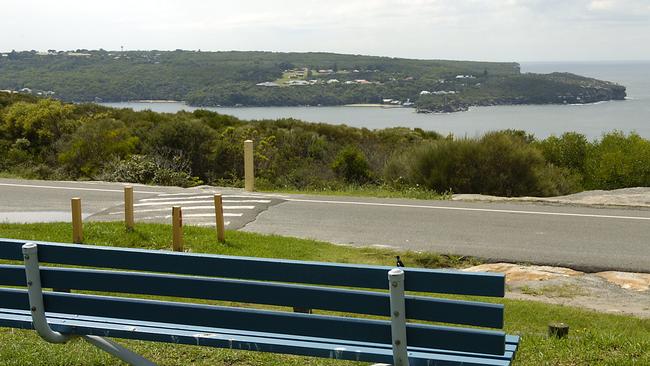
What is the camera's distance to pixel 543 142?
26719 mm

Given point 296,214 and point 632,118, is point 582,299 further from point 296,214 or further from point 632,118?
point 632,118

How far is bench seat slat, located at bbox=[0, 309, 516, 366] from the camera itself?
12.5 ft

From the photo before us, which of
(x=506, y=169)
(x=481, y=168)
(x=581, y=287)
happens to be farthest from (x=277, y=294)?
(x=506, y=169)

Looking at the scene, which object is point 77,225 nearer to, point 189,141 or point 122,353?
point 122,353

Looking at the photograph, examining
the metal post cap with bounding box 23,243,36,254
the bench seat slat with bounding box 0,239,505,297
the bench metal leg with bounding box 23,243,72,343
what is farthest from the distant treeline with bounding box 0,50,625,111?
the bench seat slat with bounding box 0,239,505,297

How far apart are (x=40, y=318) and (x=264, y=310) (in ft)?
4.33

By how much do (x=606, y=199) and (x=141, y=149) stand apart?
15029 mm

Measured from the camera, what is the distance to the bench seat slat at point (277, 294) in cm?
365

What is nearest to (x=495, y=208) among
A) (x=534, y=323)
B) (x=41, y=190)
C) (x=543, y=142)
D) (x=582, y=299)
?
(x=582, y=299)

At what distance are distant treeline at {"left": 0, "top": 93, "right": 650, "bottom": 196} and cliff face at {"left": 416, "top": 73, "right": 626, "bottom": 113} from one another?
44.0m

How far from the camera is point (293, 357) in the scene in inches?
222

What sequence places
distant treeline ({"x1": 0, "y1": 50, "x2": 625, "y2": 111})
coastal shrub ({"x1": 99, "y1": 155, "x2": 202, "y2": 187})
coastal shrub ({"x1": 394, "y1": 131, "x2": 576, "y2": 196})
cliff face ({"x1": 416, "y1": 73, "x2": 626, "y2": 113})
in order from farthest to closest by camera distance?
cliff face ({"x1": 416, "y1": 73, "x2": 626, "y2": 113})
distant treeline ({"x1": 0, "y1": 50, "x2": 625, "y2": 111})
coastal shrub ({"x1": 99, "y1": 155, "x2": 202, "y2": 187})
coastal shrub ({"x1": 394, "y1": 131, "x2": 576, "y2": 196})

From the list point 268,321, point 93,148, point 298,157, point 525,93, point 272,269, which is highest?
point 272,269

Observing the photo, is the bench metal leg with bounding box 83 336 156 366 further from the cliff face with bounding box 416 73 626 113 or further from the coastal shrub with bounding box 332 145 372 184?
the cliff face with bounding box 416 73 626 113
